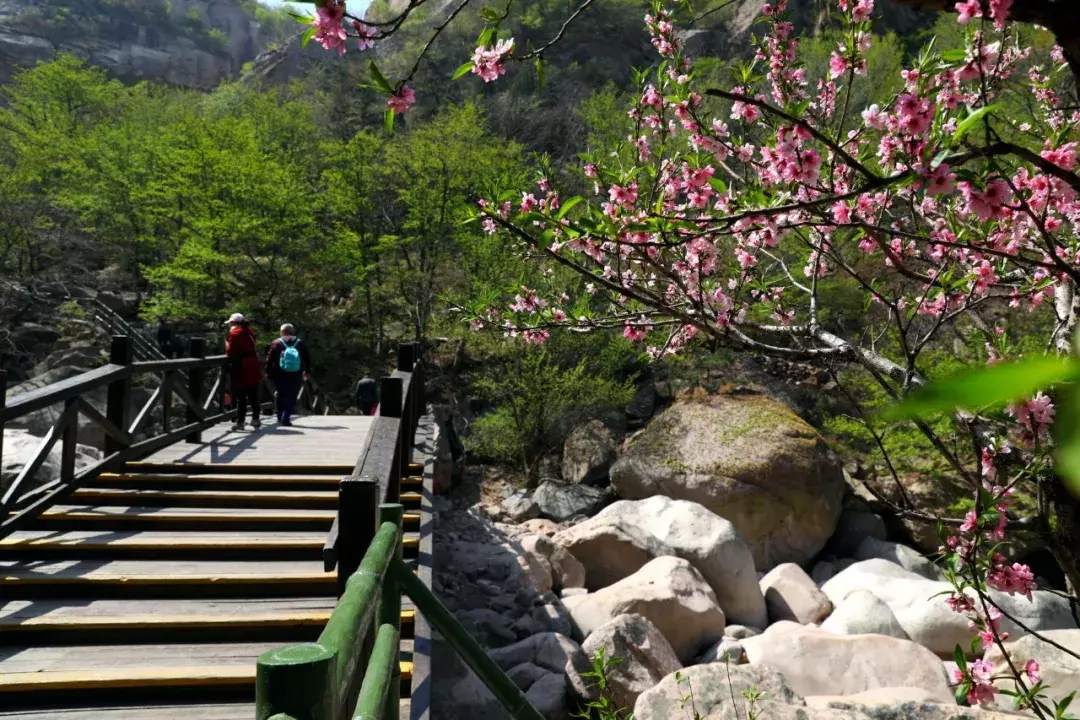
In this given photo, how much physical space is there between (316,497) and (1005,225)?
5153mm

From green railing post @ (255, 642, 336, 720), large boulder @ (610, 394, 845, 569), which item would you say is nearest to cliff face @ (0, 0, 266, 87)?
large boulder @ (610, 394, 845, 569)

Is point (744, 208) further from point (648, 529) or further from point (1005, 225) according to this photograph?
point (648, 529)

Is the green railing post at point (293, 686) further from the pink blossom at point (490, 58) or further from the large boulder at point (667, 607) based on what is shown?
the large boulder at point (667, 607)

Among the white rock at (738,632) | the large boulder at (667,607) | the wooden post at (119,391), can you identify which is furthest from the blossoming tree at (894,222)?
the white rock at (738,632)

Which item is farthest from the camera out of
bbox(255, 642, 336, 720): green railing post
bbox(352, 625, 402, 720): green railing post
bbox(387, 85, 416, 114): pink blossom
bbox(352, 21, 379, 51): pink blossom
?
bbox(387, 85, 416, 114): pink blossom

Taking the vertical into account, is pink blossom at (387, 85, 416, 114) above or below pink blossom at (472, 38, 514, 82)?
below

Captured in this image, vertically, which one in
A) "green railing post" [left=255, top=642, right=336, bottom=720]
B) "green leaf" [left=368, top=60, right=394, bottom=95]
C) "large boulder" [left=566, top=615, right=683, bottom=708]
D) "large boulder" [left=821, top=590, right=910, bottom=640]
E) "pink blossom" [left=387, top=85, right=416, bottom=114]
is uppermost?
"pink blossom" [left=387, top=85, right=416, bottom=114]

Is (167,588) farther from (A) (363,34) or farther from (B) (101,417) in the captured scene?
(A) (363,34)

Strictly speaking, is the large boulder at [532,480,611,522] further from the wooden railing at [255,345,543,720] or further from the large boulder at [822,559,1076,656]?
the wooden railing at [255,345,543,720]

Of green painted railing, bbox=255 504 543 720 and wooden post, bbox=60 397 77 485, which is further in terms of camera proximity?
wooden post, bbox=60 397 77 485

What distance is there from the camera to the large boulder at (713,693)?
16.0ft

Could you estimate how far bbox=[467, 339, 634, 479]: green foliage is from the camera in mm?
17734

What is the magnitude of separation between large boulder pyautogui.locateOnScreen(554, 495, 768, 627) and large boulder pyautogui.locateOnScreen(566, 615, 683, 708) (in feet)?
11.1

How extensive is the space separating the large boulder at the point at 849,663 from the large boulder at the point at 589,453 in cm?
973
